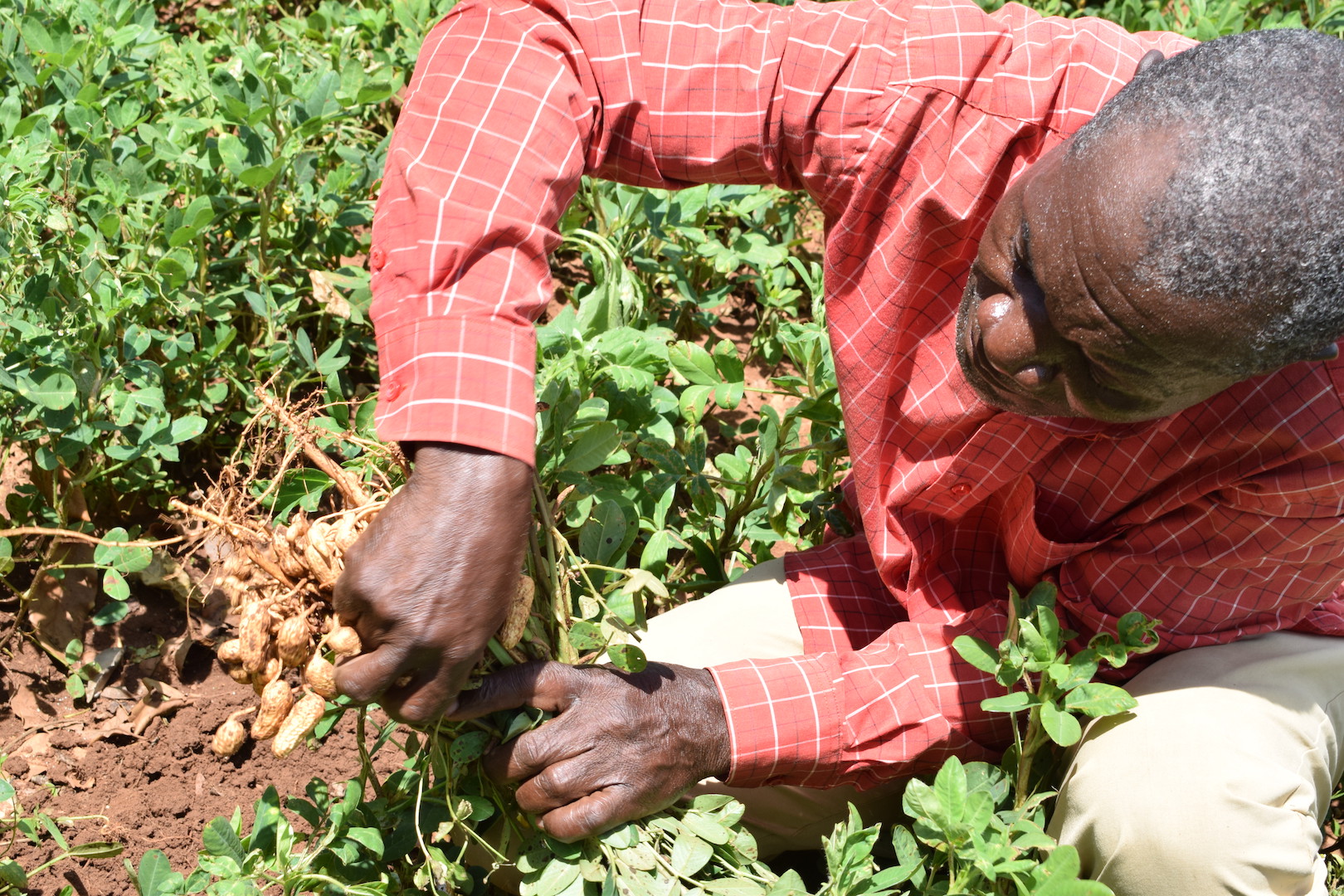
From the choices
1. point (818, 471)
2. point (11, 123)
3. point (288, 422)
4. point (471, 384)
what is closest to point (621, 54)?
point (471, 384)

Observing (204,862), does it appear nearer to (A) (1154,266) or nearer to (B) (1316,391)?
(A) (1154,266)

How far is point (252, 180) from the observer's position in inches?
93.0

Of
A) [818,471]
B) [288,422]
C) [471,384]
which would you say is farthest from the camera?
[818,471]

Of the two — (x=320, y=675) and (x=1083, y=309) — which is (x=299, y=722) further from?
(x=1083, y=309)

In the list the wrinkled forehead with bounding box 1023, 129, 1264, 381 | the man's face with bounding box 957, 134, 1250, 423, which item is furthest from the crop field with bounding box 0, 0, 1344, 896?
the wrinkled forehead with bounding box 1023, 129, 1264, 381

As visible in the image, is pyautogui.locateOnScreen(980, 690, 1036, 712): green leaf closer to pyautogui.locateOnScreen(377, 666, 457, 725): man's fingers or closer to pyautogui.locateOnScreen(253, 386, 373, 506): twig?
pyautogui.locateOnScreen(377, 666, 457, 725): man's fingers

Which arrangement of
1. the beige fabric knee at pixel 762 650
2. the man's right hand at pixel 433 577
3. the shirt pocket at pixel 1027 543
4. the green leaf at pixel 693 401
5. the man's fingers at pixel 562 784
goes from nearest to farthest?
the man's right hand at pixel 433 577
the man's fingers at pixel 562 784
the shirt pocket at pixel 1027 543
the beige fabric knee at pixel 762 650
the green leaf at pixel 693 401

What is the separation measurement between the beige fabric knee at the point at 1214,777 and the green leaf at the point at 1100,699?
0.16 meters

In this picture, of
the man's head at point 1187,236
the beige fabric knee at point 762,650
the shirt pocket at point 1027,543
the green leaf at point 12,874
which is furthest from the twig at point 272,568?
the shirt pocket at point 1027,543

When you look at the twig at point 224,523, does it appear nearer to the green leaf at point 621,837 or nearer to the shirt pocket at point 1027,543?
the green leaf at point 621,837

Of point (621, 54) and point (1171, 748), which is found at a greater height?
point (621, 54)

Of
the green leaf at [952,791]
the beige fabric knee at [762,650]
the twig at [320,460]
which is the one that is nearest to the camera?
Answer: the green leaf at [952,791]

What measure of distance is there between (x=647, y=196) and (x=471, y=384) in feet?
4.84

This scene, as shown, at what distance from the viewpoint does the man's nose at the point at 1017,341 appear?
4.85 ft
